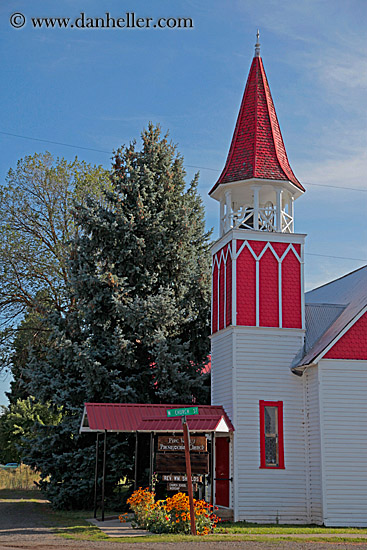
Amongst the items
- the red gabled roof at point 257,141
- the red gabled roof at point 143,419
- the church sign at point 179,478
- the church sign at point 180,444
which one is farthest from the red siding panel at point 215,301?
the church sign at point 179,478

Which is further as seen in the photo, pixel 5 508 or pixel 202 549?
pixel 5 508

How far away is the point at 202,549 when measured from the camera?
43.9ft

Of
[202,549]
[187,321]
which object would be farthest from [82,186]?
[202,549]

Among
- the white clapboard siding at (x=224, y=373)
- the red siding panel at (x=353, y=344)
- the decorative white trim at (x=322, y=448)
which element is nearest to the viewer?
the decorative white trim at (x=322, y=448)

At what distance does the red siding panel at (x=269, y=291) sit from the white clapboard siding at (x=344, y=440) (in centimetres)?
245

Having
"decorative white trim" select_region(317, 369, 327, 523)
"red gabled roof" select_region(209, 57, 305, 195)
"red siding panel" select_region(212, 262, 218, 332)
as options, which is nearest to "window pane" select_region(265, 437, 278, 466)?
"decorative white trim" select_region(317, 369, 327, 523)

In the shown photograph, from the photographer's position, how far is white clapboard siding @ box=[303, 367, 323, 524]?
64.8 ft

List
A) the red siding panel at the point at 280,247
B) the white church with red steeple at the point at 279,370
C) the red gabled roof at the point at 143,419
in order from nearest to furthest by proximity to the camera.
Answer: the red gabled roof at the point at 143,419
the white church with red steeple at the point at 279,370
the red siding panel at the point at 280,247

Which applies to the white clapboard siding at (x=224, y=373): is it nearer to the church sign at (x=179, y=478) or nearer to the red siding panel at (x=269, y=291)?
the red siding panel at (x=269, y=291)

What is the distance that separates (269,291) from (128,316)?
226 inches

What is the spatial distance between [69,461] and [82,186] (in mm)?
14087

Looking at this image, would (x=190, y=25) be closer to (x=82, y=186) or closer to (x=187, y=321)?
(x=187, y=321)

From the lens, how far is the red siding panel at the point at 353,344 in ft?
65.8

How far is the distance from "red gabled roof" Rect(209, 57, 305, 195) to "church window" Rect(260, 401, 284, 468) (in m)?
7.55
